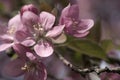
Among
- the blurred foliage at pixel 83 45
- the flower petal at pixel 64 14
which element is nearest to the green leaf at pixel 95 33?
the blurred foliage at pixel 83 45

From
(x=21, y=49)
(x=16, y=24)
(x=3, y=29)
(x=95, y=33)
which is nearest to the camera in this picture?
(x=21, y=49)

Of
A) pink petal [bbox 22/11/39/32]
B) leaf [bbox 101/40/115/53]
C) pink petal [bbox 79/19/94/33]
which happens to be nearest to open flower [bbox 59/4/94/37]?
pink petal [bbox 79/19/94/33]

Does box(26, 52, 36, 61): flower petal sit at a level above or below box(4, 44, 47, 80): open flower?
above

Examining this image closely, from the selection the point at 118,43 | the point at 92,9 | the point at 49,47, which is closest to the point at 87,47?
the point at 49,47

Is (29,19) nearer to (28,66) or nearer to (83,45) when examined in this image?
(28,66)

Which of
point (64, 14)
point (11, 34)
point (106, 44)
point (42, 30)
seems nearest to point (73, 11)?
point (64, 14)

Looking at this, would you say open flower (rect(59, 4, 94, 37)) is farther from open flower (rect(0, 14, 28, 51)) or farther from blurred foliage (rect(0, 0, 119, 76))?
open flower (rect(0, 14, 28, 51))

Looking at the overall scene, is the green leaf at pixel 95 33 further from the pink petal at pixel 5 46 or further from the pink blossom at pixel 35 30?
the pink petal at pixel 5 46

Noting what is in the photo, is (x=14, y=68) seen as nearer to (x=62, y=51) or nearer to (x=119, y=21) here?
(x=62, y=51)
